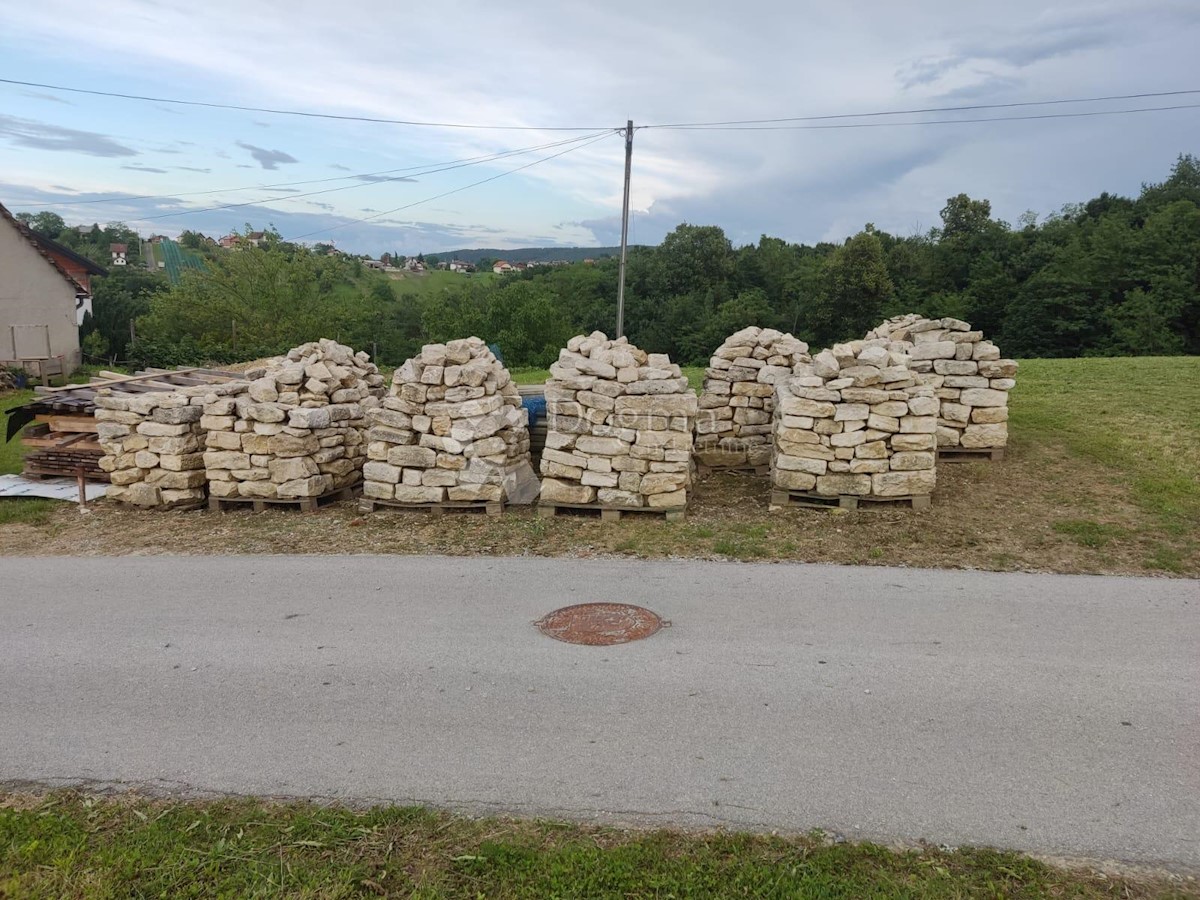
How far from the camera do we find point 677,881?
10.9 feet

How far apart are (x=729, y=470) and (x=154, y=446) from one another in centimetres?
758

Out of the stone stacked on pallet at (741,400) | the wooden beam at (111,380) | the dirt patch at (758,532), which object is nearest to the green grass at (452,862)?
the dirt patch at (758,532)

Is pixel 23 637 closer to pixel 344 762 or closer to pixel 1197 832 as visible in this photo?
pixel 344 762

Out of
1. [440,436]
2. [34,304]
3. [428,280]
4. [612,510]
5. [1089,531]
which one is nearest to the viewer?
[1089,531]

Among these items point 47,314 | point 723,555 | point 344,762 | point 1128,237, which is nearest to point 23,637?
point 344,762

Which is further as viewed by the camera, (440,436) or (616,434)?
(440,436)

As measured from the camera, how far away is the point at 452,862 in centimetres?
349

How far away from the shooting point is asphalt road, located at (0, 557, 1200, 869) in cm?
388

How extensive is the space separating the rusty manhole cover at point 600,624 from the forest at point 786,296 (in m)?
30.0

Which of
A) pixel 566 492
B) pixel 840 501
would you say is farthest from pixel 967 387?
pixel 566 492

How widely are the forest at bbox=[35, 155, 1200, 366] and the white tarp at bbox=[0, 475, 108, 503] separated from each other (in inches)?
851

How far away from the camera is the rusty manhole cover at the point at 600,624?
19.0 feet

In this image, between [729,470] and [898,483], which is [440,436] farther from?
[898,483]

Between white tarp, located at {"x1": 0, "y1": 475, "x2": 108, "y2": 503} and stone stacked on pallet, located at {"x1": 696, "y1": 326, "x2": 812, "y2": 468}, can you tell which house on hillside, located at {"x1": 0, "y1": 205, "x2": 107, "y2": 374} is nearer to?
white tarp, located at {"x1": 0, "y1": 475, "x2": 108, "y2": 503}
